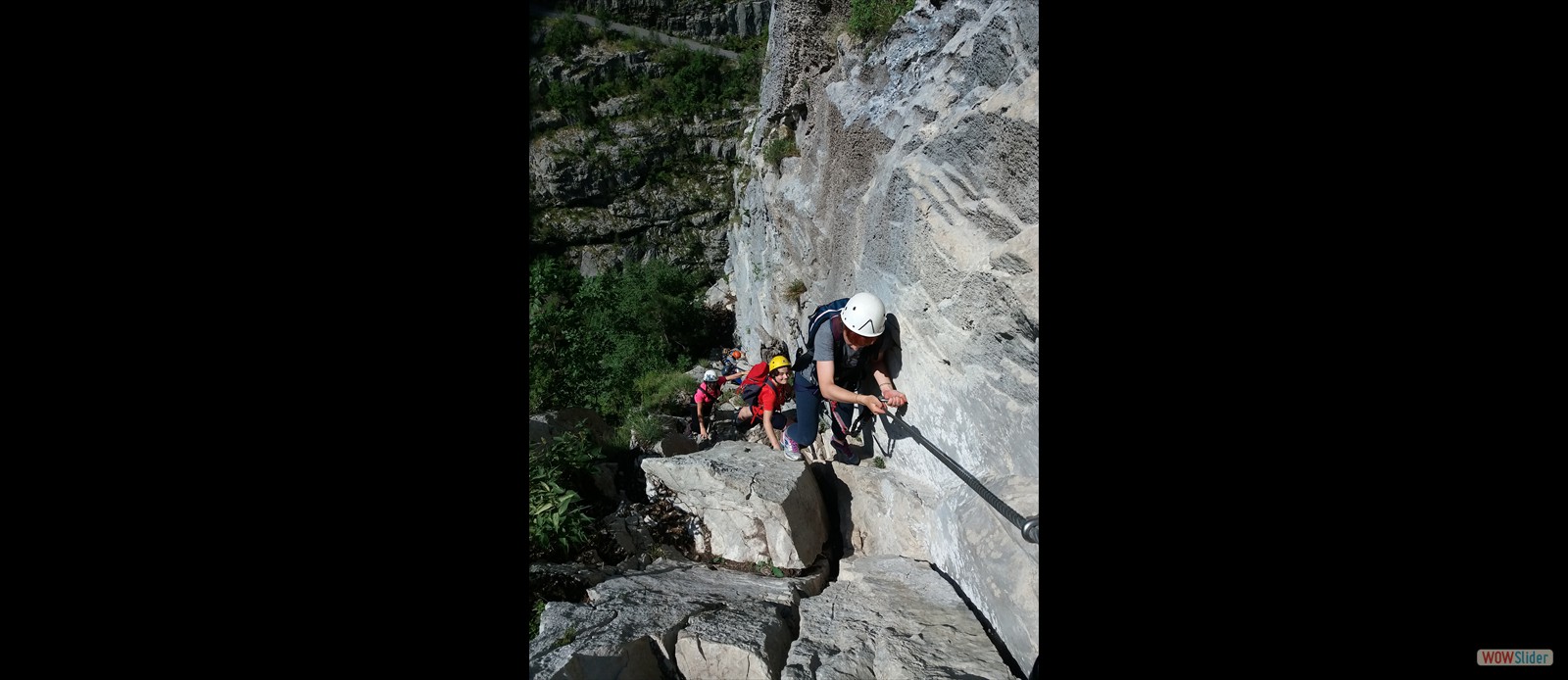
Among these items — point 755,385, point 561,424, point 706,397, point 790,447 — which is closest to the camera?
point 790,447

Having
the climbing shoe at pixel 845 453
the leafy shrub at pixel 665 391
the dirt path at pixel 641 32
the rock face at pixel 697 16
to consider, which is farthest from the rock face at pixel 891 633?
the rock face at pixel 697 16

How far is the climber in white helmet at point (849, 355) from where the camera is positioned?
5.11m

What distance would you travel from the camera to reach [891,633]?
3475 mm

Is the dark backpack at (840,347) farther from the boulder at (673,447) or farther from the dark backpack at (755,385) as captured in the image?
the boulder at (673,447)

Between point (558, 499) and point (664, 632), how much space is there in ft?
7.28

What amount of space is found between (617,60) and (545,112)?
4.80 meters

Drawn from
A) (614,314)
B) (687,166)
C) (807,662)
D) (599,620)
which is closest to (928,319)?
(807,662)

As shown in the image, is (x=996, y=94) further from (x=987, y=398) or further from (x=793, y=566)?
(x=793, y=566)

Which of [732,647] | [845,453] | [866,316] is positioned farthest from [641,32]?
[732,647]

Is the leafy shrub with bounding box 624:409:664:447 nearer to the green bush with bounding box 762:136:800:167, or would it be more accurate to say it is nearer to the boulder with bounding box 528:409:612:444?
the boulder with bounding box 528:409:612:444

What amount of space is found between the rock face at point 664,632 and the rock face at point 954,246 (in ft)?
3.69

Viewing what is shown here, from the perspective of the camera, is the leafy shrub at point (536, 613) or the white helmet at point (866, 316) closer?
the leafy shrub at point (536, 613)

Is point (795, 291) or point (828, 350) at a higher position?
point (795, 291)

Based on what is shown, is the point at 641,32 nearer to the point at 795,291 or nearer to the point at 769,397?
the point at 795,291
